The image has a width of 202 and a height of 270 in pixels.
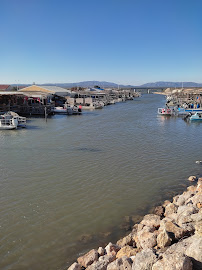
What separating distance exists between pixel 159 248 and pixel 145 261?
1225 millimetres

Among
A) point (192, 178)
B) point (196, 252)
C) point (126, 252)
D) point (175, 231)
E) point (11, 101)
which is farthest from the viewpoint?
point (11, 101)

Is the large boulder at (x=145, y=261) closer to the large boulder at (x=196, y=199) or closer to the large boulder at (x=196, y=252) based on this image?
the large boulder at (x=196, y=252)

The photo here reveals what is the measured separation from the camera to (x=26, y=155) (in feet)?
53.0

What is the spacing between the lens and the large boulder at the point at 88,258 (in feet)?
20.3

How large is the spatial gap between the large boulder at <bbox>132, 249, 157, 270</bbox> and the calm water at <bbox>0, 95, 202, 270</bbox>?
8.06 ft

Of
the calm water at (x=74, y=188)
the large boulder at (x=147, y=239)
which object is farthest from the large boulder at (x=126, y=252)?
the calm water at (x=74, y=188)

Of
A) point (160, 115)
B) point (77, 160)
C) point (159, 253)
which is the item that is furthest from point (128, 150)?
point (160, 115)

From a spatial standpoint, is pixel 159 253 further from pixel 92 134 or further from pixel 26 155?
pixel 92 134

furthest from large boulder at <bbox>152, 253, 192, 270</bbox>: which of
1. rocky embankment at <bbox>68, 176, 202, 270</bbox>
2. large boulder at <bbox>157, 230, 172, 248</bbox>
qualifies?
large boulder at <bbox>157, 230, 172, 248</bbox>

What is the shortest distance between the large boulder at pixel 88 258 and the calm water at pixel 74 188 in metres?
0.50

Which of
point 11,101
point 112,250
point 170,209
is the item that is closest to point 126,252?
point 112,250

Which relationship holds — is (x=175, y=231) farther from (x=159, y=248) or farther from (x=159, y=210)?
(x=159, y=210)

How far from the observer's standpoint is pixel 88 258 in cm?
627

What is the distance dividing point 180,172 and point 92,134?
1216 centimetres
